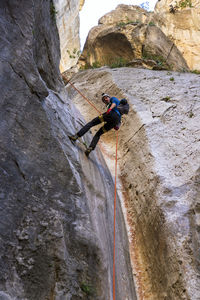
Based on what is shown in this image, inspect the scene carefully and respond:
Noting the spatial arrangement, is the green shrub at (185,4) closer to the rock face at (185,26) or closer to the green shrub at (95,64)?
the rock face at (185,26)

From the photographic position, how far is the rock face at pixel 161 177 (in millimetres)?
5535

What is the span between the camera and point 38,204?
4008mm

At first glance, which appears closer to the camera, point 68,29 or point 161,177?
point 161,177

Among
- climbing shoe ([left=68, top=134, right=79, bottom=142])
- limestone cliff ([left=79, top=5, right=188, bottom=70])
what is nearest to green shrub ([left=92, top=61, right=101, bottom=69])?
limestone cliff ([left=79, top=5, right=188, bottom=70])

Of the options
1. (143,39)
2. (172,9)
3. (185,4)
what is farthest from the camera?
(185,4)

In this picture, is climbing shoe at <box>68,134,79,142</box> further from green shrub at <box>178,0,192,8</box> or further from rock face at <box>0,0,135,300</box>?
green shrub at <box>178,0,192,8</box>

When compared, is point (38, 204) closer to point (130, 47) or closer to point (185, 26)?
point (130, 47)

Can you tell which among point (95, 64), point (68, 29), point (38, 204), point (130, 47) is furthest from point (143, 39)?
point (38, 204)

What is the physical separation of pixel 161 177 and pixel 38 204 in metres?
3.69

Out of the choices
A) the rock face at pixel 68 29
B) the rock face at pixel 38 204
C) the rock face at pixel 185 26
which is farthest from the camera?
the rock face at pixel 68 29

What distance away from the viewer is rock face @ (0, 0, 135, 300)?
11.6 ft

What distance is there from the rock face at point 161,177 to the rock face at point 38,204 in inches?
31.6

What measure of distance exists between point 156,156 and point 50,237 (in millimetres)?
4321

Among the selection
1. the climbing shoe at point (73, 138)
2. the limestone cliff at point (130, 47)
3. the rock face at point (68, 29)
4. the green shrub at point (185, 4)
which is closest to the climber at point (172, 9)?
the green shrub at point (185, 4)
